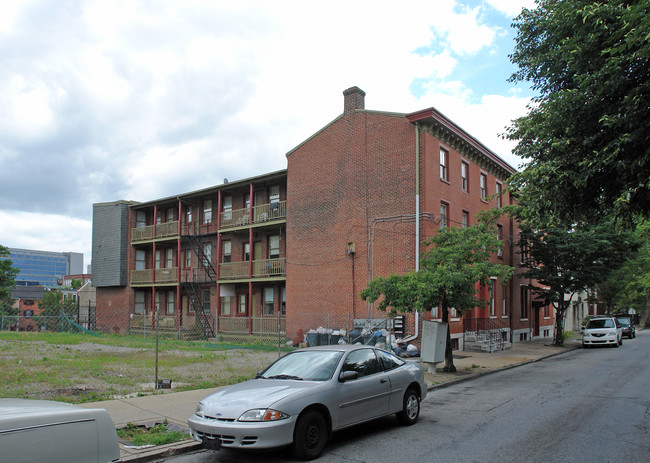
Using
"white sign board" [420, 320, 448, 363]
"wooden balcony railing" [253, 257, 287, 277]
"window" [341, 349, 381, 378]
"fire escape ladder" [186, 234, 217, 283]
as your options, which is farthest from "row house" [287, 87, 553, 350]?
"window" [341, 349, 381, 378]

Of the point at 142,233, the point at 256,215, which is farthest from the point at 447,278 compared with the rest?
the point at 142,233

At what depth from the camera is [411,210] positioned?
21.8 m

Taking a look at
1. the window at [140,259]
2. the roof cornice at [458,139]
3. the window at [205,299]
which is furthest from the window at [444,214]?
the window at [140,259]

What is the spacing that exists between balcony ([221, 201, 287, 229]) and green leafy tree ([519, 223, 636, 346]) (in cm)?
1384

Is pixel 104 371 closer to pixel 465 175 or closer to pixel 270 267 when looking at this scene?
pixel 270 267

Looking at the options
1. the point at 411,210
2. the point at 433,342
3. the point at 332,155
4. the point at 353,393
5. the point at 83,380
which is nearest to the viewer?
the point at 353,393

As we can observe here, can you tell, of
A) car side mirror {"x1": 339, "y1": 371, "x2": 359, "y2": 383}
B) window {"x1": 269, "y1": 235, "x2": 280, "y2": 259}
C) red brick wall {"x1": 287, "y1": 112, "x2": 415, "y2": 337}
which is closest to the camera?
car side mirror {"x1": 339, "y1": 371, "x2": 359, "y2": 383}

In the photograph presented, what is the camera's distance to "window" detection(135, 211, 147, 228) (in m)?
37.6

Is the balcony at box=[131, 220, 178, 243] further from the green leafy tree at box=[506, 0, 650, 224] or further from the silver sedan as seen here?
the silver sedan

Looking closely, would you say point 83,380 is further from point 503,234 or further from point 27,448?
point 503,234

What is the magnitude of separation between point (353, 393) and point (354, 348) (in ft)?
3.25

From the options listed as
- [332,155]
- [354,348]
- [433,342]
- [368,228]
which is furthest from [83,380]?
[332,155]

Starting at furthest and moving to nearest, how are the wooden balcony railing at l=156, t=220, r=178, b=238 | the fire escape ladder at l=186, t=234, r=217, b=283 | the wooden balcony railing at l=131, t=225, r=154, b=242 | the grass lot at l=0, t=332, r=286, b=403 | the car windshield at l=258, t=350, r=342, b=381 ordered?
the wooden balcony railing at l=131, t=225, r=154, b=242
the wooden balcony railing at l=156, t=220, r=178, b=238
the fire escape ladder at l=186, t=234, r=217, b=283
the grass lot at l=0, t=332, r=286, b=403
the car windshield at l=258, t=350, r=342, b=381

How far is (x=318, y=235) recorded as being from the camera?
2539 cm
